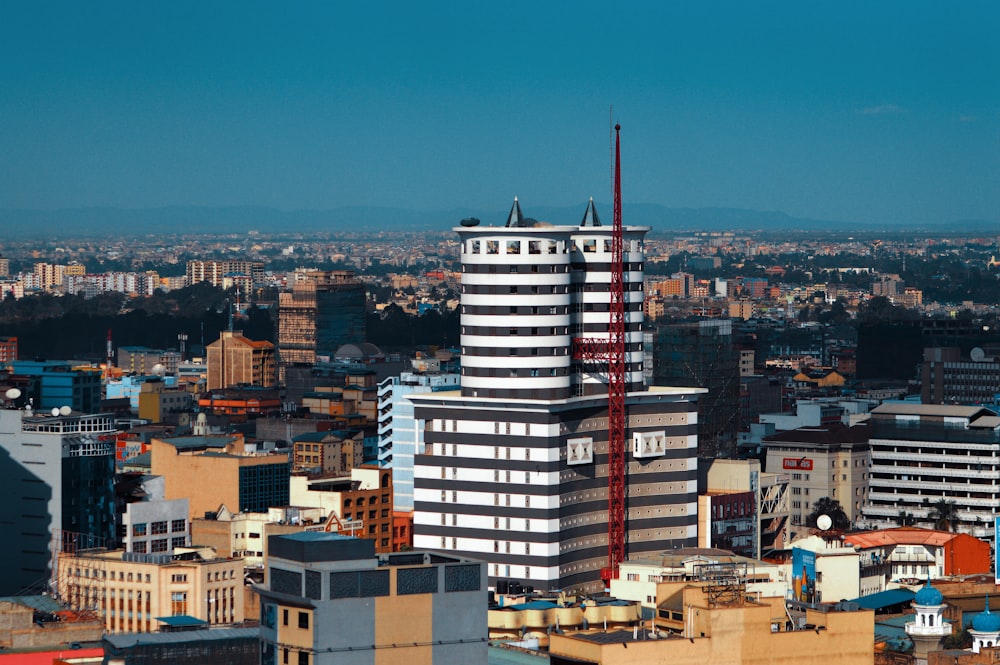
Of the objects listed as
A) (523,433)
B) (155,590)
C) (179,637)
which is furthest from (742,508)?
(179,637)

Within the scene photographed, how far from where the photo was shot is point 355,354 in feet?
527

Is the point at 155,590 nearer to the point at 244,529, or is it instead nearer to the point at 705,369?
the point at 244,529

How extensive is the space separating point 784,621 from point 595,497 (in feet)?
77.7

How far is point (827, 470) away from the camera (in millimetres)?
97438

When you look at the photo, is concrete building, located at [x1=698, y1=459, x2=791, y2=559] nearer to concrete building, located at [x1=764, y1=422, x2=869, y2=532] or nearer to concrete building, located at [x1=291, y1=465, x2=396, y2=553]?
concrete building, located at [x1=764, y1=422, x2=869, y2=532]

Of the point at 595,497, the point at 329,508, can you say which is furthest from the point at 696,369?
the point at 595,497

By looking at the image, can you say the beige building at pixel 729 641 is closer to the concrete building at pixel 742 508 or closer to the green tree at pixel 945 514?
the concrete building at pixel 742 508

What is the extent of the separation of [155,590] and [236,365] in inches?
3694

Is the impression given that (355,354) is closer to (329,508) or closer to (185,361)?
(185,361)

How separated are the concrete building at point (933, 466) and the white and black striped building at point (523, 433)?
2395 centimetres

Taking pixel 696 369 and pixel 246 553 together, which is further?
pixel 696 369

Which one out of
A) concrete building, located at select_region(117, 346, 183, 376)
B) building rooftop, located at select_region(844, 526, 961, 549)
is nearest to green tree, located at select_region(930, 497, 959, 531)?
building rooftop, located at select_region(844, 526, 961, 549)

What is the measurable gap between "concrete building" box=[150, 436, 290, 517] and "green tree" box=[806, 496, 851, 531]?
65.9 feet

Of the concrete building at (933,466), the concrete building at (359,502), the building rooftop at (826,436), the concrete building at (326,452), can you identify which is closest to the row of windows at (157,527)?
the concrete building at (359,502)
